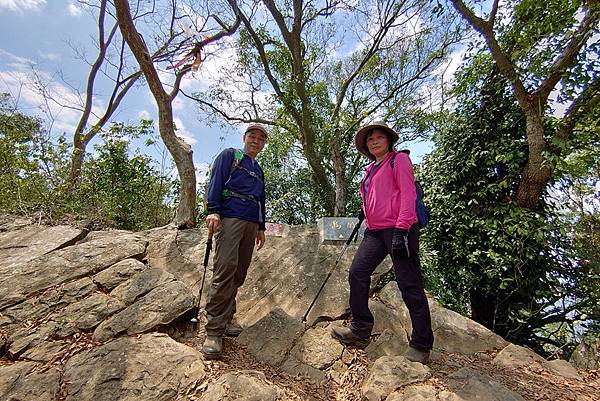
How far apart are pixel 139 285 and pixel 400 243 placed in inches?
126

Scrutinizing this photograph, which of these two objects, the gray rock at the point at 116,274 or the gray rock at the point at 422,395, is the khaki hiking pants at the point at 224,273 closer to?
the gray rock at the point at 422,395

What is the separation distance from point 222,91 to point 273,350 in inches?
391

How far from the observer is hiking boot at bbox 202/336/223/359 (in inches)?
108

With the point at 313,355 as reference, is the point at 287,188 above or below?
above

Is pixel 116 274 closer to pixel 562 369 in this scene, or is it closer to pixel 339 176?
pixel 562 369

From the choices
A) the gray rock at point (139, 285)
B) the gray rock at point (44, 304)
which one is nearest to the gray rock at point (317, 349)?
the gray rock at point (139, 285)

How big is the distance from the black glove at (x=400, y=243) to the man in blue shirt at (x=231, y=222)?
146 centimetres

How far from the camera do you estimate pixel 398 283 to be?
8.98ft

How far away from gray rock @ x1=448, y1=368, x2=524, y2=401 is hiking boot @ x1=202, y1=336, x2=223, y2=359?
6.56 feet

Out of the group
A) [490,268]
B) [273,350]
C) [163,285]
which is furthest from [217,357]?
[490,268]

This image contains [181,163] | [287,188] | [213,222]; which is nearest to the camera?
[213,222]

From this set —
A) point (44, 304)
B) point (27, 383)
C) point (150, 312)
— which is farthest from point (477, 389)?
point (44, 304)

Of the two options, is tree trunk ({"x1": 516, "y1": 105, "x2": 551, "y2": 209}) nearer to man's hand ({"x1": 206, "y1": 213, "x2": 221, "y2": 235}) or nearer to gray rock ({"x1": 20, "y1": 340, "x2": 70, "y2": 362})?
man's hand ({"x1": 206, "y1": 213, "x2": 221, "y2": 235})

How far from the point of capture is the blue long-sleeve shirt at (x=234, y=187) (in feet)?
10.1
